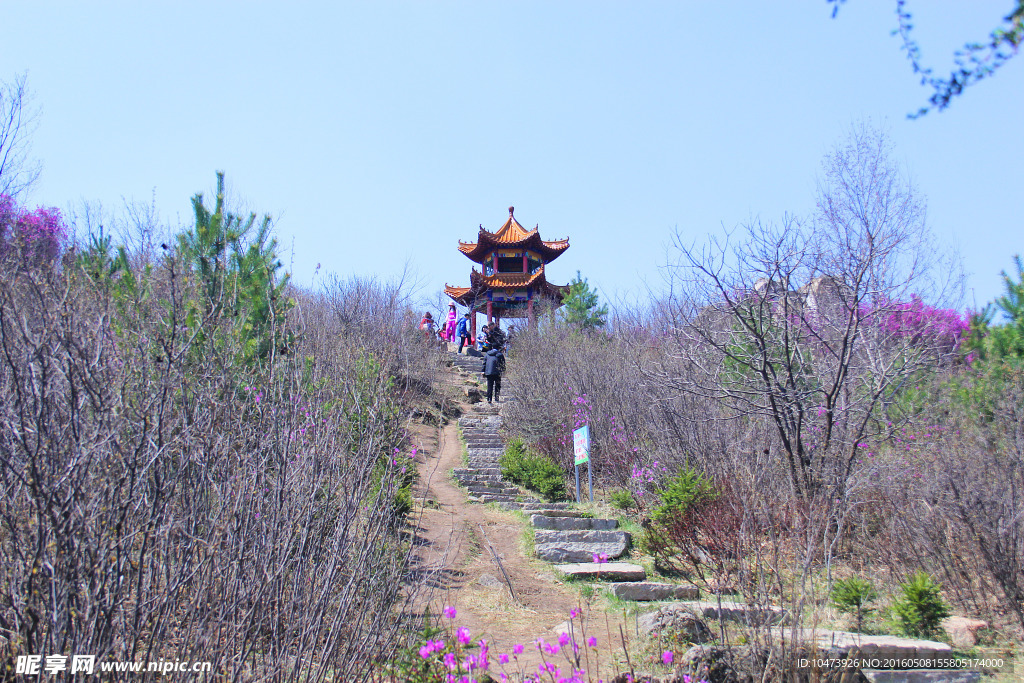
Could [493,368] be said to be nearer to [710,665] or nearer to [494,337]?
[494,337]

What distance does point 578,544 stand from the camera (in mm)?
8000

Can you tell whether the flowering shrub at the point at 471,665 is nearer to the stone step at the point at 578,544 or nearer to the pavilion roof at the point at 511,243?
the stone step at the point at 578,544

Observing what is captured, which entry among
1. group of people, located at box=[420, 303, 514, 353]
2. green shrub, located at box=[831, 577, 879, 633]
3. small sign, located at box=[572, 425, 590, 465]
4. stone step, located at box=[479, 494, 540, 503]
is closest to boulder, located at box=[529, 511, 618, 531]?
small sign, located at box=[572, 425, 590, 465]

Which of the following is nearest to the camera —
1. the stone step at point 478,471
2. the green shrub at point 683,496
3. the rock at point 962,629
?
the rock at point 962,629

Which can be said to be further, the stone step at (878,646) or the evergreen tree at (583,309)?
the evergreen tree at (583,309)

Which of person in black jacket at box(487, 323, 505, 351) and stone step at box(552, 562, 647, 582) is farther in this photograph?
person in black jacket at box(487, 323, 505, 351)

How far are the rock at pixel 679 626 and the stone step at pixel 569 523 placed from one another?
3.81 m

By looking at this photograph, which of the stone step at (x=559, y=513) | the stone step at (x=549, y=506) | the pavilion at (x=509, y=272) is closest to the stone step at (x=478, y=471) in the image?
the stone step at (x=549, y=506)

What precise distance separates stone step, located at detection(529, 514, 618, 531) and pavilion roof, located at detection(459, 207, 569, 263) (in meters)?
21.0

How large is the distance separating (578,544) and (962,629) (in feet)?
12.5

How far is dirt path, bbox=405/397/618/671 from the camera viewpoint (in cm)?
544

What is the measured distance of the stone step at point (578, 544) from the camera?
25.4 feet

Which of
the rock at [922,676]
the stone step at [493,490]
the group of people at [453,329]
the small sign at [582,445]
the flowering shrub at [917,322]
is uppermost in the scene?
the group of people at [453,329]

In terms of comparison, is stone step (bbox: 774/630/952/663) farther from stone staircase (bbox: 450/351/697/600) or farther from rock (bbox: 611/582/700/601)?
rock (bbox: 611/582/700/601)
